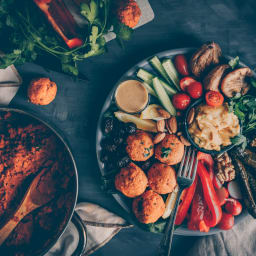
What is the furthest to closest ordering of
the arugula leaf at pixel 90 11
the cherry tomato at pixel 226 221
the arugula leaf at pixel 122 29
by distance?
the cherry tomato at pixel 226 221 → the arugula leaf at pixel 122 29 → the arugula leaf at pixel 90 11

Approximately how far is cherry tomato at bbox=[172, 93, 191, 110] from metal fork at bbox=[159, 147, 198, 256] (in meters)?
0.32

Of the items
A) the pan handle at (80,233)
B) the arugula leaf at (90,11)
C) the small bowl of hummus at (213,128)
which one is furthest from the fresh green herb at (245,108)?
the pan handle at (80,233)

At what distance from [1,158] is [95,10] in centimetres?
132

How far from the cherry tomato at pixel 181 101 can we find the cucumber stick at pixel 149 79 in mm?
78

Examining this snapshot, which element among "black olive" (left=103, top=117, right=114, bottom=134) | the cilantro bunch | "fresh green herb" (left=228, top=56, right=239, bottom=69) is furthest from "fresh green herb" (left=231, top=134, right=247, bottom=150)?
the cilantro bunch

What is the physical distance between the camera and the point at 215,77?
6.03 feet

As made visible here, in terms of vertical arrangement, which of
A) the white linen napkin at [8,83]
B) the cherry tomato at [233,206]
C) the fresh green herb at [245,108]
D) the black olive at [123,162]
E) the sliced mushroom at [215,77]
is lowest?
the cherry tomato at [233,206]

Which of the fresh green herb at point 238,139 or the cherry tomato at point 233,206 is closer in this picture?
the fresh green herb at point 238,139

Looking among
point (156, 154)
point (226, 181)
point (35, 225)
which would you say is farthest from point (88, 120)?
point (226, 181)

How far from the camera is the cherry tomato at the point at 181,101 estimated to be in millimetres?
1905

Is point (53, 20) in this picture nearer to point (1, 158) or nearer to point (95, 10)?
point (95, 10)

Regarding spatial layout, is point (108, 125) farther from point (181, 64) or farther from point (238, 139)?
point (238, 139)

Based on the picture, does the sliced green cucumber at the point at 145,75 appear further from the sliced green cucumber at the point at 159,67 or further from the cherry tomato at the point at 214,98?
the cherry tomato at the point at 214,98

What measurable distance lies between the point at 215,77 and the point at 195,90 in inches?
6.5
